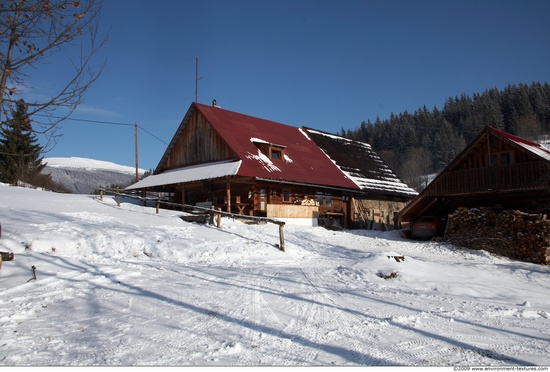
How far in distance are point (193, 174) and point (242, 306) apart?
19.1 m

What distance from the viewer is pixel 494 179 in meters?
20.1

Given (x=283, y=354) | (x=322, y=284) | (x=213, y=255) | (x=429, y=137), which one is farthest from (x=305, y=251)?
(x=429, y=137)

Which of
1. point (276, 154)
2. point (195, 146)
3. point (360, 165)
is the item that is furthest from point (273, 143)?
point (360, 165)

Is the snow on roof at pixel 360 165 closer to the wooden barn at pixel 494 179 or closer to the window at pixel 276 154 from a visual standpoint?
the window at pixel 276 154

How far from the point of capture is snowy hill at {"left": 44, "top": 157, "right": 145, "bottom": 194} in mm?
67312

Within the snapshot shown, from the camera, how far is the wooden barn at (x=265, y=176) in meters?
24.7

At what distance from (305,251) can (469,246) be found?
8030mm

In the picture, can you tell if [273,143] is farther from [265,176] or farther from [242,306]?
[242,306]

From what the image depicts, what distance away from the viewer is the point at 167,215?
21188mm

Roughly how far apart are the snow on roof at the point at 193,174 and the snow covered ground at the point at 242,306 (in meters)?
8.17

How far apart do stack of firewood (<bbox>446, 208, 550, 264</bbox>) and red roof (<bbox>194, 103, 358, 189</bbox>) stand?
969 cm

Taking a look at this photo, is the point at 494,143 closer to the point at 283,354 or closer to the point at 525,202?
the point at 525,202

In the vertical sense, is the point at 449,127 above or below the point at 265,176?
above

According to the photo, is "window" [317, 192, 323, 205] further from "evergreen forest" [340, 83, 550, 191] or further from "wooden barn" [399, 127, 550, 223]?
"evergreen forest" [340, 83, 550, 191]
